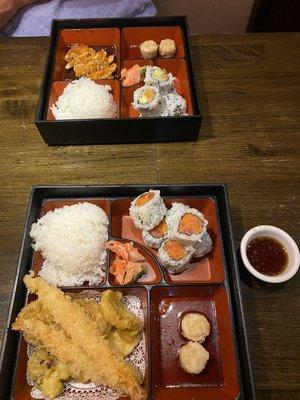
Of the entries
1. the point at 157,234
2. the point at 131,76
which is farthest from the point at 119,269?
the point at 131,76

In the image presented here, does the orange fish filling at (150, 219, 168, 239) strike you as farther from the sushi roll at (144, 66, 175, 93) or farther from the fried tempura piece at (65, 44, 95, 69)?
the fried tempura piece at (65, 44, 95, 69)

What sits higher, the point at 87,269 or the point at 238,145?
the point at 238,145

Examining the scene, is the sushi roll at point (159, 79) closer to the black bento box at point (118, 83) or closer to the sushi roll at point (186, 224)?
the black bento box at point (118, 83)

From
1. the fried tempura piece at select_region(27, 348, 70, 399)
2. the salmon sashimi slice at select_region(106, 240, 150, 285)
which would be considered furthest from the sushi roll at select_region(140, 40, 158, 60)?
the fried tempura piece at select_region(27, 348, 70, 399)

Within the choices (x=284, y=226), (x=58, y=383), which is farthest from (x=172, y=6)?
(x=58, y=383)

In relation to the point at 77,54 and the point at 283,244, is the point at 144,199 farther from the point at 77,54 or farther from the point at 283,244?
the point at 77,54

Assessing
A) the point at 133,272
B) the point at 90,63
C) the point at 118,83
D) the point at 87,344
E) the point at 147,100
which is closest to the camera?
the point at 87,344

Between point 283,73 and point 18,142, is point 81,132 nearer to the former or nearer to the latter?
point 18,142
